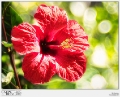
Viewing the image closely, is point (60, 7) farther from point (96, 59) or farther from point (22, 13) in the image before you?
point (96, 59)

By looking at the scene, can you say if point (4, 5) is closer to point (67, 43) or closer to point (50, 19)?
point (50, 19)

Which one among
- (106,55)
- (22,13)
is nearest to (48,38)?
(22,13)

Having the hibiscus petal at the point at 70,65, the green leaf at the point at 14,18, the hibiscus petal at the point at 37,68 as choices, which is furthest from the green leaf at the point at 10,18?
the hibiscus petal at the point at 70,65

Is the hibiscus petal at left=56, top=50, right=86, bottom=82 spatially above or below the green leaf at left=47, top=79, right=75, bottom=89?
above

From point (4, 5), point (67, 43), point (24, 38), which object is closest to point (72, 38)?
point (67, 43)

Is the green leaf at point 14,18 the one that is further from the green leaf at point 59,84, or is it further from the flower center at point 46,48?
the green leaf at point 59,84

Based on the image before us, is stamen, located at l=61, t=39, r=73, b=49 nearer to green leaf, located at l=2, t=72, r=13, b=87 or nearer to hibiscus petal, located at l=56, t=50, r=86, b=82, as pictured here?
hibiscus petal, located at l=56, t=50, r=86, b=82

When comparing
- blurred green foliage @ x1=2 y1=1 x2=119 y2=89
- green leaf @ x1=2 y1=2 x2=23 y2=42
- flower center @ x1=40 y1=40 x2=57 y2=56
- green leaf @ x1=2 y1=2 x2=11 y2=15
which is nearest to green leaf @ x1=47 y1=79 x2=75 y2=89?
blurred green foliage @ x1=2 y1=1 x2=119 y2=89
